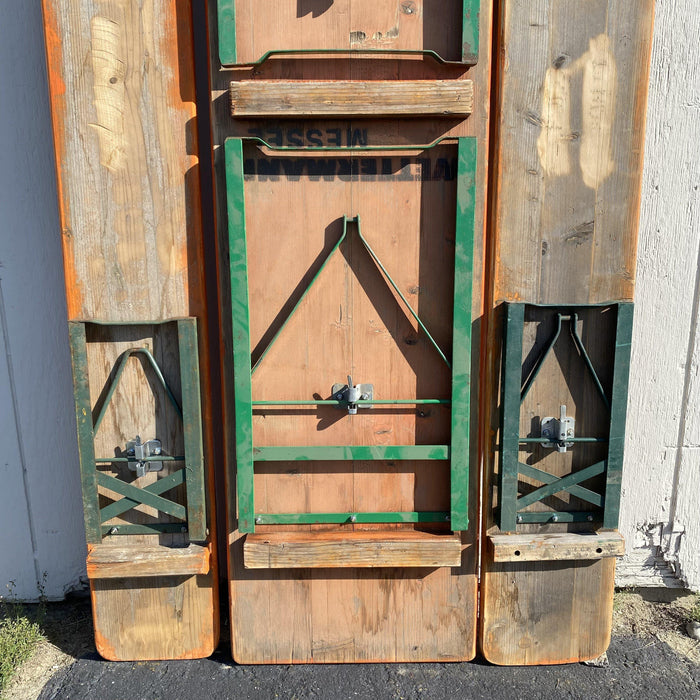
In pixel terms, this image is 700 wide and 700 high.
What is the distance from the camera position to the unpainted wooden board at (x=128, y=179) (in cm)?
221

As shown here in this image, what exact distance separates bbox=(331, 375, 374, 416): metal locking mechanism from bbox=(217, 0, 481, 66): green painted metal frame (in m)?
1.31

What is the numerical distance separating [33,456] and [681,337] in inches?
132

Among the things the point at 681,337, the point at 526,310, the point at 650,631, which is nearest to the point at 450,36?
the point at 526,310

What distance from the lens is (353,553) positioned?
2.46 meters

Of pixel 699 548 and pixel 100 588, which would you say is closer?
pixel 100 588

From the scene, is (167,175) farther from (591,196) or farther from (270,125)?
(591,196)

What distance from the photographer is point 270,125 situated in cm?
226

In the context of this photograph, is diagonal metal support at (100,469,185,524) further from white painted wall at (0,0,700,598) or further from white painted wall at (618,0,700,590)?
white painted wall at (618,0,700,590)

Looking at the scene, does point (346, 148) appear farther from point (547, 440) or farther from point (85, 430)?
point (85, 430)

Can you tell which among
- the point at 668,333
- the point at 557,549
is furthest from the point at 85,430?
the point at 668,333

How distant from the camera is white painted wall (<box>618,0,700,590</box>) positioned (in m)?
2.59

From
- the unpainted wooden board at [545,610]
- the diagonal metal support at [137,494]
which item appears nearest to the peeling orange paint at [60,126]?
the diagonal metal support at [137,494]

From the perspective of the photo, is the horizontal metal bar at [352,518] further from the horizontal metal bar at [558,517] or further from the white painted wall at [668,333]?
the white painted wall at [668,333]

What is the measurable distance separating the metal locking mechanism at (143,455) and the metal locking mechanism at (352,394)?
840mm
